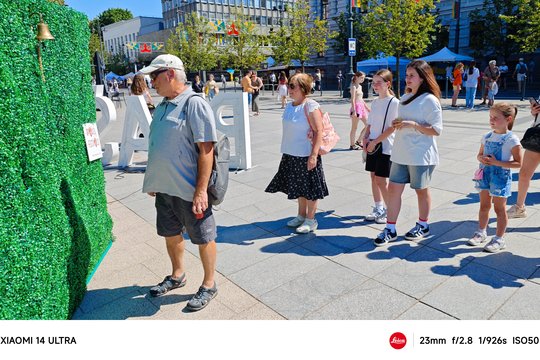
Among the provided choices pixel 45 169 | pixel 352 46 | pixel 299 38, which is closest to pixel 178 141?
pixel 45 169

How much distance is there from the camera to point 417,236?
13.7ft

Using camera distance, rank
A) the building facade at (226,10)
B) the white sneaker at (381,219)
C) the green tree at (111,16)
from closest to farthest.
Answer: the white sneaker at (381,219) < the building facade at (226,10) < the green tree at (111,16)

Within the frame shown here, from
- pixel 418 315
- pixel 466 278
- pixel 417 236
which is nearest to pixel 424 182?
pixel 417 236

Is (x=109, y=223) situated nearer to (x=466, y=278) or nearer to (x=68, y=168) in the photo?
(x=68, y=168)

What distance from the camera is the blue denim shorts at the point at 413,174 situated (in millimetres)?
3842

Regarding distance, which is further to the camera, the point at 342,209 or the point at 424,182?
the point at 342,209

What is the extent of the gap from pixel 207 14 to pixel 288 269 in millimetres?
70244

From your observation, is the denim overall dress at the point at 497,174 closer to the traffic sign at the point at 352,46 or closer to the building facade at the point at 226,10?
the traffic sign at the point at 352,46

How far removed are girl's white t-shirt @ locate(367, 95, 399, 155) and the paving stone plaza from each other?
0.98 meters

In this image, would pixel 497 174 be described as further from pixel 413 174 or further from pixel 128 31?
pixel 128 31

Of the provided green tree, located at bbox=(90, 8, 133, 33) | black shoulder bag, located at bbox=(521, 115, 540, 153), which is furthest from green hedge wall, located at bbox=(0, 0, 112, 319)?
green tree, located at bbox=(90, 8, 133, 33)

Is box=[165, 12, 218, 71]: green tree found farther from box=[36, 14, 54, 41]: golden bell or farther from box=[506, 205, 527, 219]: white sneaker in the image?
box=[36, 14, 54, 41]: golden bell
